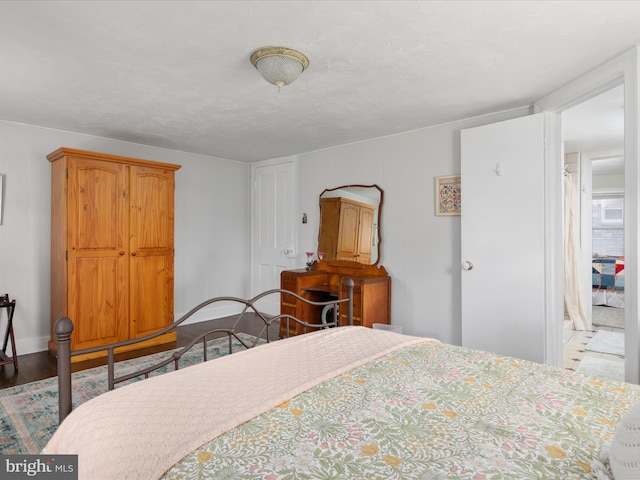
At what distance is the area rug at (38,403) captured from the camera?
87.8 inches

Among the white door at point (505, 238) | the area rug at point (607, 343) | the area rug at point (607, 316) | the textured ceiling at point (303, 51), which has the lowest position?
the area rug at point (607, 343)

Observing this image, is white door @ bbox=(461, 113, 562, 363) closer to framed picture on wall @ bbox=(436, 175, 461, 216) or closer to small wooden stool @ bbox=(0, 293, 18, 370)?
framed picture on wall @ bbox=(436, 175, 461, 216)

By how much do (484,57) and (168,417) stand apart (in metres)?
2.54

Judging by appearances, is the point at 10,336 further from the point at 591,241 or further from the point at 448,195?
the point at 591,241

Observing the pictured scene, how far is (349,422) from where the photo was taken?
1222 mm

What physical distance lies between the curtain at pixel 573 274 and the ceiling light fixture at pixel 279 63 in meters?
4.25

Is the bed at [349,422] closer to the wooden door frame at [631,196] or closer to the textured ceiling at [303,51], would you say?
the wooden door frame at [631,196]

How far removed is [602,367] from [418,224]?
2.12 metres

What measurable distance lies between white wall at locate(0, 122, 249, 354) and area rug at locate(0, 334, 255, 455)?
1.21m

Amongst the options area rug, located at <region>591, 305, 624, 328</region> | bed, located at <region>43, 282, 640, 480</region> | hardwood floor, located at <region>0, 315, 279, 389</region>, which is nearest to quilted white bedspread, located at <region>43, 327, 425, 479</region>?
bed, located at <region>43, 282, 640, 480</region>

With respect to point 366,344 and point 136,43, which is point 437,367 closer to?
point 366,344

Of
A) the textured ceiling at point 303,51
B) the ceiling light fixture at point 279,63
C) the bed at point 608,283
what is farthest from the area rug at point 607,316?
the ceiling light fixture at point 279,63

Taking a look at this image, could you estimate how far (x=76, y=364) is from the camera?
3.56 metres

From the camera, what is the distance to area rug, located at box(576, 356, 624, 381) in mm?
3337
